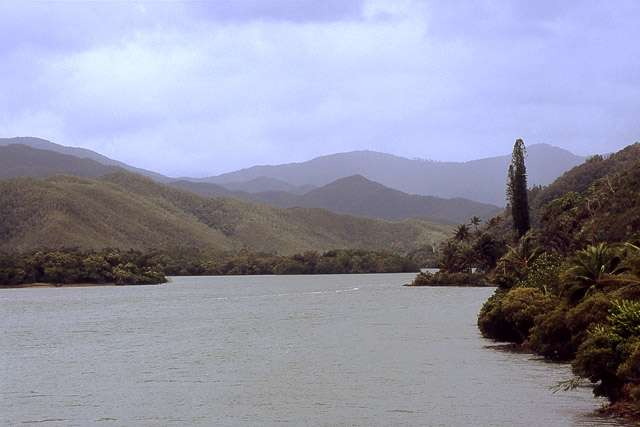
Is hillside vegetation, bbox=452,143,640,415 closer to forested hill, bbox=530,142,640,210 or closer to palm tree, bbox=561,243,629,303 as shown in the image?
palm tree, bbox=561,243,629,303

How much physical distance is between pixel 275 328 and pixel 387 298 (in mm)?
44476

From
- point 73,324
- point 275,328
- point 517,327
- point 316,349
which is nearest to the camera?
point 517,327

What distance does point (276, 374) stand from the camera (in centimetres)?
4222

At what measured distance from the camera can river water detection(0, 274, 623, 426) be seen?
30359mm

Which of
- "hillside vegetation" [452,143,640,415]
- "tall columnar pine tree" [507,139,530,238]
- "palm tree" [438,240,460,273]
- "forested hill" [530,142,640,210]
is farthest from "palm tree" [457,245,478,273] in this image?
"forested hill" [530,142,640,210]

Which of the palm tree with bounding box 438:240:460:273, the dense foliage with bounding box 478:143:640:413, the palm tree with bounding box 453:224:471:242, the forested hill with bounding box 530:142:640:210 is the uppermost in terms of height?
the forested hill with bounding box 530:142:640:210

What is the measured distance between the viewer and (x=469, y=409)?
30.9 metres

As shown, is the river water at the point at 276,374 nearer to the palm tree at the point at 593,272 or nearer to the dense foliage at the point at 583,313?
the dense foliage at the point at 583,313

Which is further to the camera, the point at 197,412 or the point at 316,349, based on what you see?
the point at 316,349

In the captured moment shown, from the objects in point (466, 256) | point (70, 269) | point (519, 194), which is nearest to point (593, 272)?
point (519, 194)

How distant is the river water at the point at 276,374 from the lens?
30.4 metres

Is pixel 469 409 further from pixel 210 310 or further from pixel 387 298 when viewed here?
pixel 387 298

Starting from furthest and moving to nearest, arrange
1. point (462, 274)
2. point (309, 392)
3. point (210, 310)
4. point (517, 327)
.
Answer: point (462, 274) → point (210, 310) → point (517, 327) → point (309, 392)

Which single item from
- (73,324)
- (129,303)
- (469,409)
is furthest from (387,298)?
(469,409)
